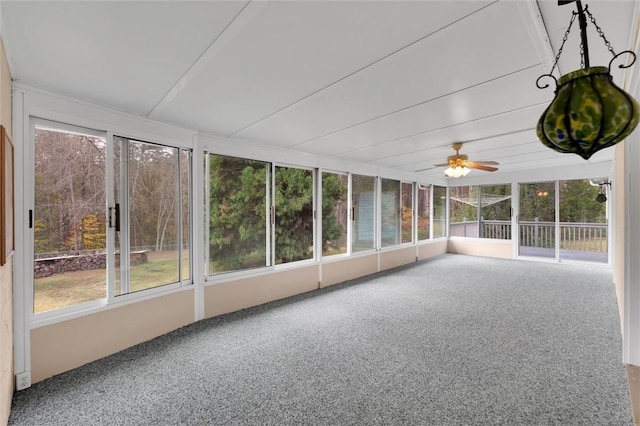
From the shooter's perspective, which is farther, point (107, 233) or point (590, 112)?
point (107, 233)

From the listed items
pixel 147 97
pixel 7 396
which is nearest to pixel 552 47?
pixel 147 97

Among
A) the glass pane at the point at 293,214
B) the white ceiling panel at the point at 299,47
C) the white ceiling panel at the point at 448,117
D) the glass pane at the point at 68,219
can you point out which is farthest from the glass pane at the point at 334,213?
the glass pane at the point at 68,219

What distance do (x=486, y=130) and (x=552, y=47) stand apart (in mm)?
1794

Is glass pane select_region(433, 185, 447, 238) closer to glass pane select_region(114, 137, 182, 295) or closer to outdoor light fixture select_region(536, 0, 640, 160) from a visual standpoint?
glass pane select_region(114, 137, 182, 295)

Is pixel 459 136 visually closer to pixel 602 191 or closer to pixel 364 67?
pixel 364 67

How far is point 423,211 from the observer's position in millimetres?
7605

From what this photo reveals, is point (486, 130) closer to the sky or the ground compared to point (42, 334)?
closer to the sky

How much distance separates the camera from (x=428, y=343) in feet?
9.03

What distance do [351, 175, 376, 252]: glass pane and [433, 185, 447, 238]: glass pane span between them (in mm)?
2914

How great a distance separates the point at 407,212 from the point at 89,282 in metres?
6.07

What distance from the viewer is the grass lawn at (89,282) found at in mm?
2328

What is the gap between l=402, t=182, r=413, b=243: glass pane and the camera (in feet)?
22.6

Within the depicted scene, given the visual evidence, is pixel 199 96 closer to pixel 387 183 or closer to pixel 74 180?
pixel 74 180

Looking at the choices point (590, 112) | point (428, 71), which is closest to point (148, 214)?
point (428, 71)
